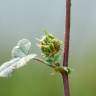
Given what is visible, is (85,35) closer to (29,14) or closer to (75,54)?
(75,54)

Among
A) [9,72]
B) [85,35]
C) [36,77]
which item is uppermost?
[9,72]

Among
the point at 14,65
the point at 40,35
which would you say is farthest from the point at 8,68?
the point at 40,35

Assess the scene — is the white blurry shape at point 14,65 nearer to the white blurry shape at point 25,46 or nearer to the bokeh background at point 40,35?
the white blurry shape at point 25,46

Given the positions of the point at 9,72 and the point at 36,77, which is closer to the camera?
the point at 9,72

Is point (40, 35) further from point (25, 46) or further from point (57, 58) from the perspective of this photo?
point (57, 58)

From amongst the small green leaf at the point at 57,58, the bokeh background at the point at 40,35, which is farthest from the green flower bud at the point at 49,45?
the bokeh background at the point at 40,35

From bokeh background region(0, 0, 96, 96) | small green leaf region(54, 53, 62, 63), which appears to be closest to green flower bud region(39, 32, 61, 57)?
small green leaf region(54, 53, 62, 63)

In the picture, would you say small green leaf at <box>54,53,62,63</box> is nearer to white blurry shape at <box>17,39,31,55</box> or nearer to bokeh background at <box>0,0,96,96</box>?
white blurry shape at <box>17,39,31,55</box>

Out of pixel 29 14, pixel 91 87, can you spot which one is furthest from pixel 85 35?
pixel 29 14
